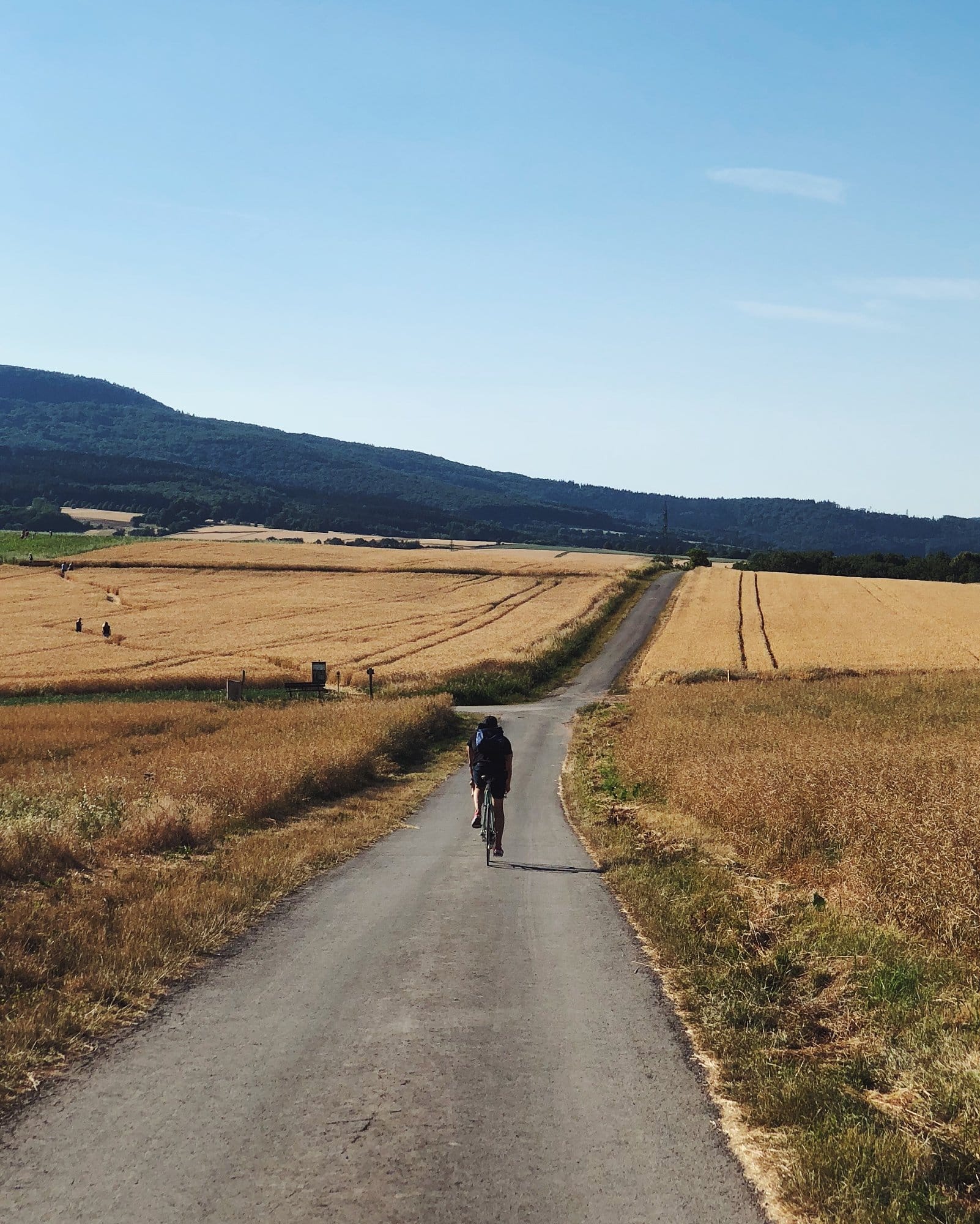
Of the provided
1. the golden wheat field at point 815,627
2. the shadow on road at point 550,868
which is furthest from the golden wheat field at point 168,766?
the golden wheat field at point 815,627

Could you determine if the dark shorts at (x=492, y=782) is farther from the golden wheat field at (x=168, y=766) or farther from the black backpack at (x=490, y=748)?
the golden wheat field at (x=168, y=766)

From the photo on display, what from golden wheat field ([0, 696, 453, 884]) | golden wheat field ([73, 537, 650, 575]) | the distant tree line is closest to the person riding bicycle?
golden wheat field ([0, 696, 453, 884])

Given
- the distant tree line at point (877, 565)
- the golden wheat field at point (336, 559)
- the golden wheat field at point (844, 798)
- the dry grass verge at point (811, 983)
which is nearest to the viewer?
the dry grass verge at point (811, 983)

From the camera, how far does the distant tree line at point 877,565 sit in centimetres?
12288

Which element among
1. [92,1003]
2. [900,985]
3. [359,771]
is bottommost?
[359,771]

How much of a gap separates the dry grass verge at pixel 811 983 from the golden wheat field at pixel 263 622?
33618mm

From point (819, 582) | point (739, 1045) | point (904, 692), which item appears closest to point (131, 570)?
point (819, 582)

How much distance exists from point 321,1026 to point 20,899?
216 inches

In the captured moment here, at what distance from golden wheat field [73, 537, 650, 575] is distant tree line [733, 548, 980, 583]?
767 inches

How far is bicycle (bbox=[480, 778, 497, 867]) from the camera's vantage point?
53.5 feet

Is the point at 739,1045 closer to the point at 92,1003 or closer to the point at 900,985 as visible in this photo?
the point at 900,985

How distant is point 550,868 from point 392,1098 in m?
9.09

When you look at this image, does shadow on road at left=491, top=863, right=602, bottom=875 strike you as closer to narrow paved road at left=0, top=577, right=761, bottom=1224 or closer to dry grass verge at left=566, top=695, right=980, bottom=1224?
dry grass verge at left=566, top=695, right=980, bottom=1224

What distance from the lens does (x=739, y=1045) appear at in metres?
7.88
